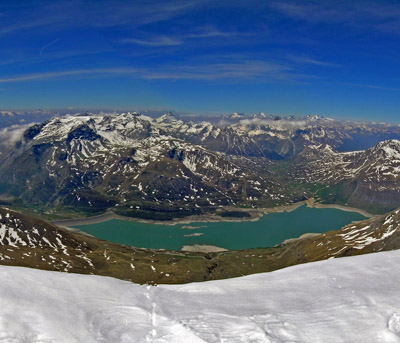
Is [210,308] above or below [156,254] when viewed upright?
above

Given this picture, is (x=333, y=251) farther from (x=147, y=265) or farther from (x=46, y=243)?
(x=46, y=243)

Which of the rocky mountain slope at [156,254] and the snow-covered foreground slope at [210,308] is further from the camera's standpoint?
the rocky mountain slope at [156,254]

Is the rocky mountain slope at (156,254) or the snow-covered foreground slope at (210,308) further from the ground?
the snow-covered foreground slope at (210,308)

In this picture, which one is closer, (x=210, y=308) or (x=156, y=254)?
(x=210, y=308)

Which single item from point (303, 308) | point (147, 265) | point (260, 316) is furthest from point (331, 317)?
point (147, 265)


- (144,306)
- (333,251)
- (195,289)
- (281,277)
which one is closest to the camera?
(144,306)

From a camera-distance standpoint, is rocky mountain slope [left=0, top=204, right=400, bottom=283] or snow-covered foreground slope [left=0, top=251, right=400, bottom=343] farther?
rocky mountain slope [left=0, top=204, right=400, bottom=283]

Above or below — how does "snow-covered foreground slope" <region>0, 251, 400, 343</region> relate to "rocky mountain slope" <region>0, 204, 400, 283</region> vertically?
above

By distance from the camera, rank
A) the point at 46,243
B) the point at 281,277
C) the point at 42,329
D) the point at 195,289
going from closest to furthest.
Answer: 1. the point at 42,329
2. the point at 195,289
3. the point at 281,277
4. the point at 46,243
